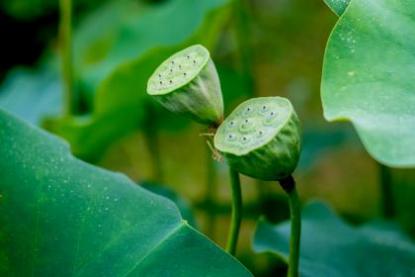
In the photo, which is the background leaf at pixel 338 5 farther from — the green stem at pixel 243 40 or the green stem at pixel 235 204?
the green stem at pixel 243 40

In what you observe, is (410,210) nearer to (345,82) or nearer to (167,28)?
(167,28)

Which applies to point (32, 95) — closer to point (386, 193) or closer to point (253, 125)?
point (386, 193)

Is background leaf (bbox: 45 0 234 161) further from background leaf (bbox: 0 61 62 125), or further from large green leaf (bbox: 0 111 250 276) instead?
large green leaf (bbox: 0 111 250 276)

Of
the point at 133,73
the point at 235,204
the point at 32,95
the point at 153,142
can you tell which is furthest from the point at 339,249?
the point at 32,95

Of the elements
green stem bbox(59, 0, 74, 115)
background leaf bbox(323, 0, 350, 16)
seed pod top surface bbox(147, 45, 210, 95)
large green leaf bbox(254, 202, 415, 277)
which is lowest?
large green leaf bbox(254, 202, 415, 277)

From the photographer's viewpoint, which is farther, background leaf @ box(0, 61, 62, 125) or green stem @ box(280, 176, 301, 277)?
background leaf @ box(0, 61, 62, 125)

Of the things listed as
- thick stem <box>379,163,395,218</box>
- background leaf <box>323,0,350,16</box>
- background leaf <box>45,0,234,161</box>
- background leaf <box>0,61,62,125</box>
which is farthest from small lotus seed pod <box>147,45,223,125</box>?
background leaf <box>0,61,62,125</box>

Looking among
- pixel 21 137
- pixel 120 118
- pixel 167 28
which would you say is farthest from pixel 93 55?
pixel 21 137
